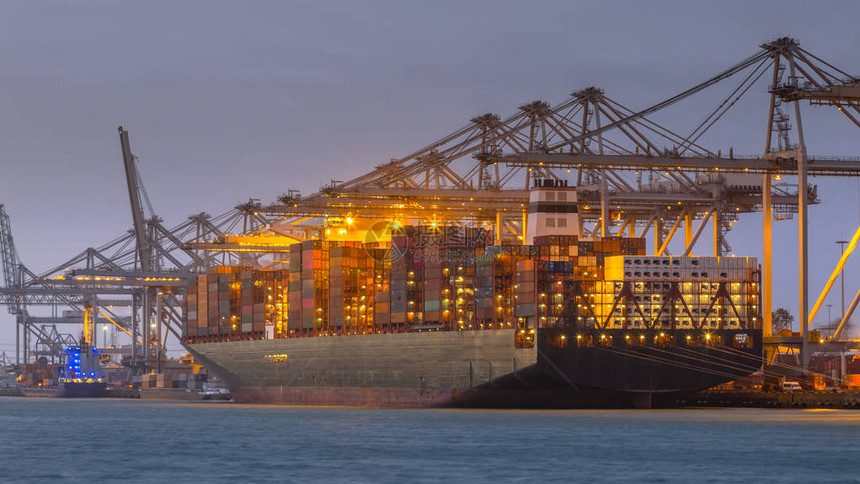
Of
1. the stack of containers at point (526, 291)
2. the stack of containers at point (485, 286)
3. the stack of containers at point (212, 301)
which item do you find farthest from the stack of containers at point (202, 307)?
the stack of containers at point (526, 291)

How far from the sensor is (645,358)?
69688mm

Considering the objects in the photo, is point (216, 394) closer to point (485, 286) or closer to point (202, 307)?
point (202, 307)

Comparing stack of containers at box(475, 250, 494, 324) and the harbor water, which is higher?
stack of containers at box(475, 250, 494, 324)

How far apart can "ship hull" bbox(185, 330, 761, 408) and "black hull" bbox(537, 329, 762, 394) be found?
0.05 metres

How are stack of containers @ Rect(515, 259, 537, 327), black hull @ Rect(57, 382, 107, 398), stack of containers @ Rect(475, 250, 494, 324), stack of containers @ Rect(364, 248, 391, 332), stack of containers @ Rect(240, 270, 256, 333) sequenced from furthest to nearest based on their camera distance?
1. black hull @ Rect(57, 382, 107, 398)
2. stack of containers @ Rect(240, 270, 256, 333)
3. stack of containers @ Rect(364, 248, 391, 332)
4. stack of containers @ Rect(475, 250, 494, 324)
5. stack of containers @ Rect(515, 259, 537, 327)

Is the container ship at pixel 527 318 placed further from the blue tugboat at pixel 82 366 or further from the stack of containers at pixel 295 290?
the blue tugboat at pixel 82 366

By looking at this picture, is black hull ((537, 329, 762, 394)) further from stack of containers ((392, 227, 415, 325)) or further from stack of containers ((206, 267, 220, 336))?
stack of containers ((206, 267, 220, 336))

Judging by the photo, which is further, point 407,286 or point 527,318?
point 407,286

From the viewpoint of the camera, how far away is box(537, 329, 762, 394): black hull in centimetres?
6906

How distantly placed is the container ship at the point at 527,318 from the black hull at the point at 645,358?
5cm

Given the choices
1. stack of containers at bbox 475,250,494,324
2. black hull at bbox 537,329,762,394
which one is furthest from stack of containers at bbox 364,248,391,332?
black hull at bbox 537,329,762,394

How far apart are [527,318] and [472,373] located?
16.0ft

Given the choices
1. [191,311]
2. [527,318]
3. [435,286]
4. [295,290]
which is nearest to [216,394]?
[191,311]

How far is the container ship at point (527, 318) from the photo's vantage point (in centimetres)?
6950
